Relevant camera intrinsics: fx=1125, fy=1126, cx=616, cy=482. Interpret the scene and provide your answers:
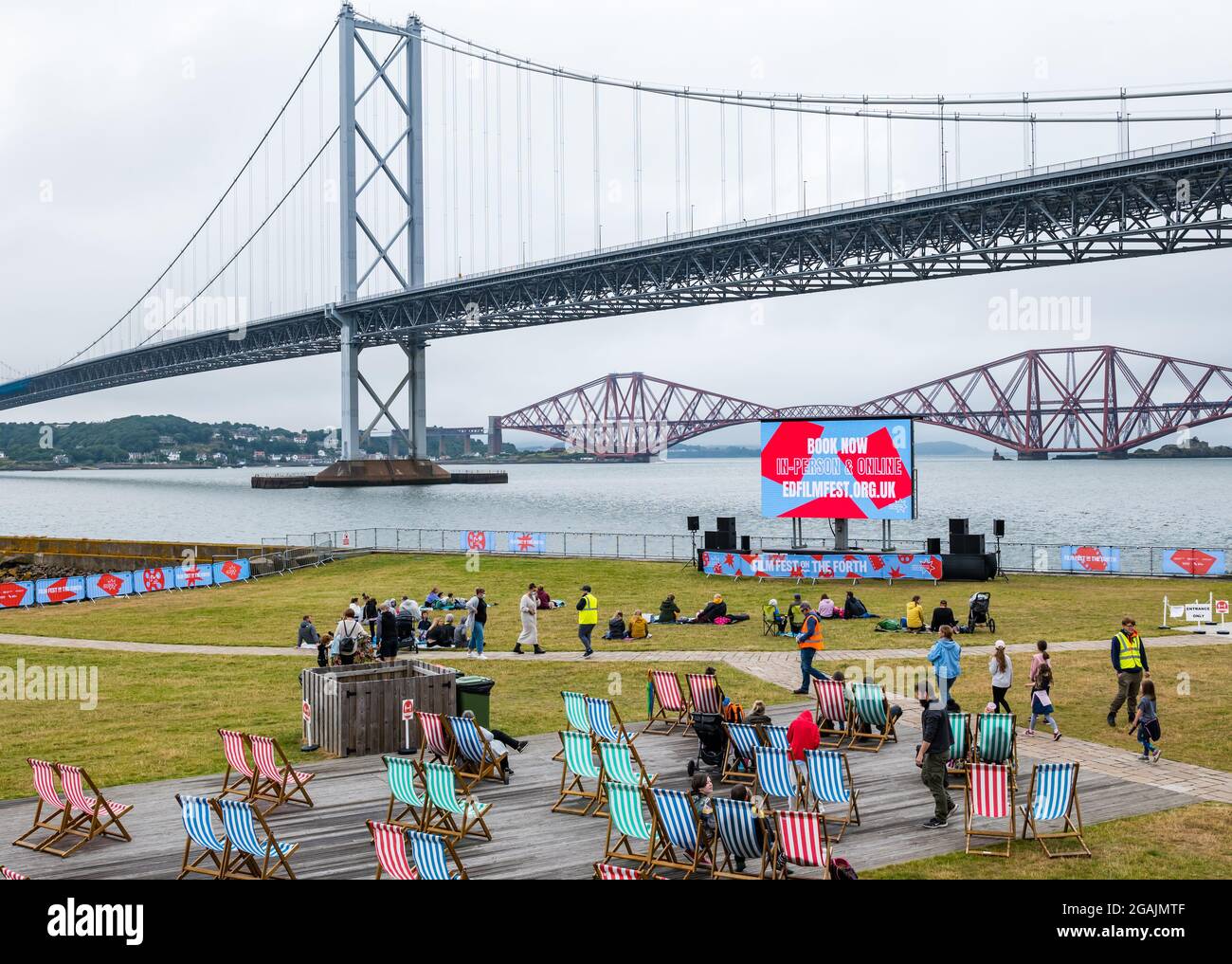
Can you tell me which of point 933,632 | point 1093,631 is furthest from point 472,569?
point 1093,631

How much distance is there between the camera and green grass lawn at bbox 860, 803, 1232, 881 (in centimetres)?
951

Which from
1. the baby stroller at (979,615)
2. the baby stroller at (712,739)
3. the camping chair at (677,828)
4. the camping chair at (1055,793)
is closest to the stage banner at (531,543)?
the baby stroller at (979,615)

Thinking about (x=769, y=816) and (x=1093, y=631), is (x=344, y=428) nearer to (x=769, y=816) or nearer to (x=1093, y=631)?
(x=1093, y=631)

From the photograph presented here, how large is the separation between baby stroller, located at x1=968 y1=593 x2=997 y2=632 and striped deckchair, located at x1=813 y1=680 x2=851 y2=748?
35.4 ft

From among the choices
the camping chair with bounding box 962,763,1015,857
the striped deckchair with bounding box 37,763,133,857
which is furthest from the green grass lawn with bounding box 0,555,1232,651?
the striped deckchair with bounding box 37,763,133,857

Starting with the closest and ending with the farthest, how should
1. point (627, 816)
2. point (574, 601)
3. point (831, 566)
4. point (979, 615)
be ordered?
point (627, 816)
point (979, 615)
point (574, 601)
point (831, 566)

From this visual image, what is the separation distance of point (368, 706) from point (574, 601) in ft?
54.3

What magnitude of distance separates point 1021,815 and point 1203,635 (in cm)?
1410

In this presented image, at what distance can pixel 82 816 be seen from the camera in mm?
10789

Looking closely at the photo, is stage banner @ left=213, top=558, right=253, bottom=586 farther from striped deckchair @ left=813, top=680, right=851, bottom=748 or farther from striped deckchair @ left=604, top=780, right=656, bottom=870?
striped deckchair @ left=604, top=780, right=656, bottom=870

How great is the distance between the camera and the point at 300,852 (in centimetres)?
1020

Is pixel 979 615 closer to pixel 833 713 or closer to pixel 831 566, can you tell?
pixel 831 566

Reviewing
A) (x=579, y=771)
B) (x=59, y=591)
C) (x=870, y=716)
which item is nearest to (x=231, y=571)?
(x=59, y=591)
